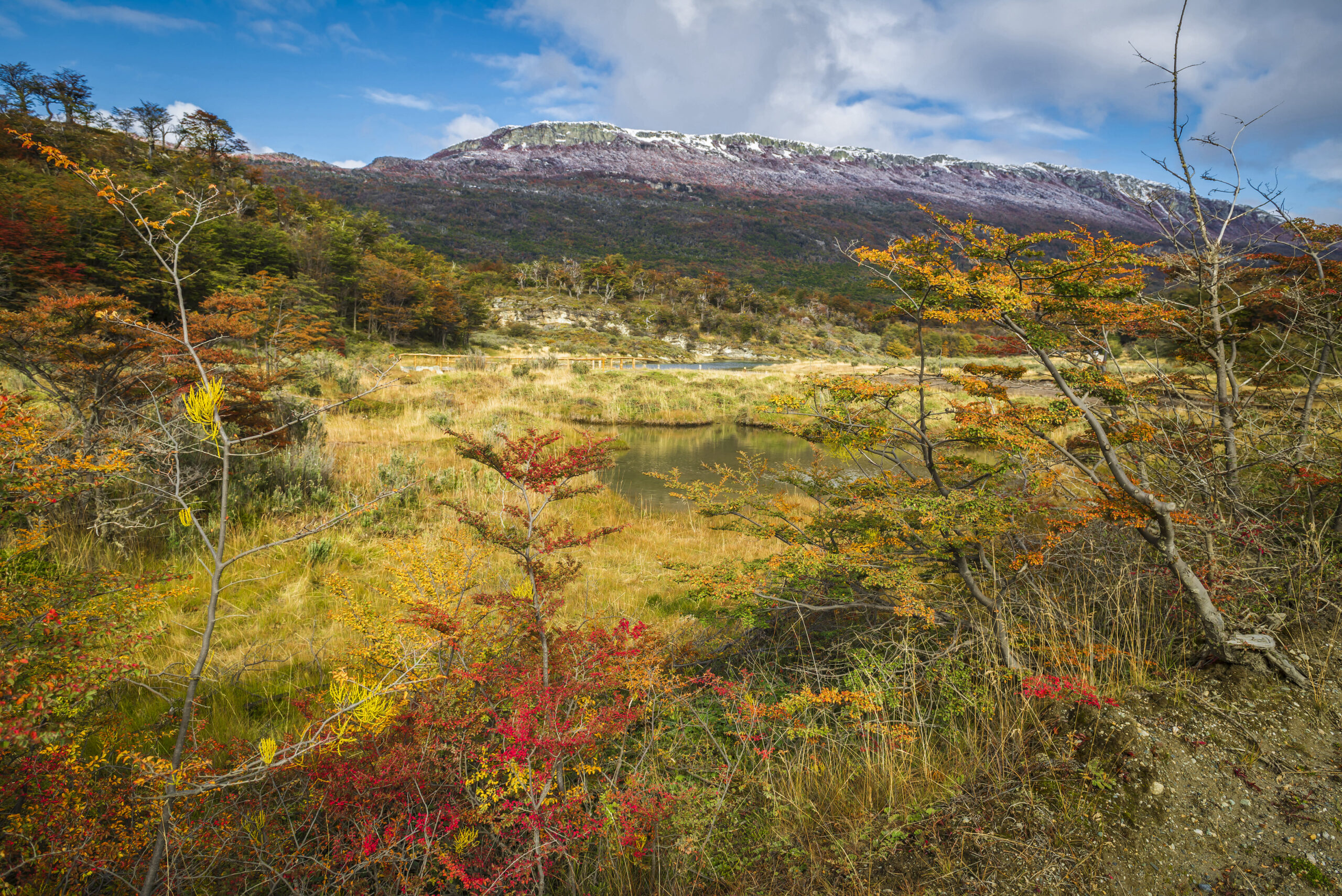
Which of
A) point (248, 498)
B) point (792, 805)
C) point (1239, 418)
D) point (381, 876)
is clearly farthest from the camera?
point (248, 498)

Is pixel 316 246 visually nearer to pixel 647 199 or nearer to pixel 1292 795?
pixel 1292 795

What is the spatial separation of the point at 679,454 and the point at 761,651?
9065 millimetres

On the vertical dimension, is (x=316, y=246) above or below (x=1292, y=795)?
above

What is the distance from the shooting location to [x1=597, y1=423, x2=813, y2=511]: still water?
8.98 meters

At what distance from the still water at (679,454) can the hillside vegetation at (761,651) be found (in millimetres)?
4094

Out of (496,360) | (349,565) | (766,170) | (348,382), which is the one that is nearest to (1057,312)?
(349,565)

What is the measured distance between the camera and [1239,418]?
10.4 feet

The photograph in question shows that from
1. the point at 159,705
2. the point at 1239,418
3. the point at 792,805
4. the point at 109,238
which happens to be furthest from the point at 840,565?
the point at 109,238

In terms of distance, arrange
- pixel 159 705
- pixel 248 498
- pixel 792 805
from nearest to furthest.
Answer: pixel 792 805 < pixel 159 705 < pixel 248 498

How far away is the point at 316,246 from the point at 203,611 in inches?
1016

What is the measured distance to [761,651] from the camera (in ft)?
9.66

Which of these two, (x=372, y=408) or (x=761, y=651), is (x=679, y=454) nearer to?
(x=372, y=408)

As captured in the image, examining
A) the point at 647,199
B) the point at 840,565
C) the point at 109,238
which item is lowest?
the point at 840,565

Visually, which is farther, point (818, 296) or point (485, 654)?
point (818, 296)
